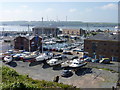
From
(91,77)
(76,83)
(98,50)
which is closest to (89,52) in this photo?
(98,50)

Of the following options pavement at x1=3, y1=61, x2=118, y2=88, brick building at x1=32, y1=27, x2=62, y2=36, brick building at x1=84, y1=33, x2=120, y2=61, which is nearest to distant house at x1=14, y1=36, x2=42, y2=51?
pavement at x1=3, y1=61, x2=118, y2=88

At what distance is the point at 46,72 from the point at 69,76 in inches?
41.3

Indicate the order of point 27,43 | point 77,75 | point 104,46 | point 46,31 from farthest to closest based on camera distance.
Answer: point 46,31, point 27,43, point 104,46, point 77,75

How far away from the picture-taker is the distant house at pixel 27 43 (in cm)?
1170

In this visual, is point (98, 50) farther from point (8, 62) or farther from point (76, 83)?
point (8, 62)

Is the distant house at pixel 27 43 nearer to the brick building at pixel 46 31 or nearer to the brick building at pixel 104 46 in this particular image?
the brick building at pixel 104 46

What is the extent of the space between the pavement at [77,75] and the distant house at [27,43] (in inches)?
143

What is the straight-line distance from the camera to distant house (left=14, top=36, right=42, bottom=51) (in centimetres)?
1170

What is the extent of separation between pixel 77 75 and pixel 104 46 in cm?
337

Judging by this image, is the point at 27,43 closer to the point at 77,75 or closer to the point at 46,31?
the point at 77,75

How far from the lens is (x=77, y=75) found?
6.50 meters

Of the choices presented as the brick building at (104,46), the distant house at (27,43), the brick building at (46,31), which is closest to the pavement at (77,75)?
the brick building at (104,46)

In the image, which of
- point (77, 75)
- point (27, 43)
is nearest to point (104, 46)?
point (77, 75)

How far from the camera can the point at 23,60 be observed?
8.66m
